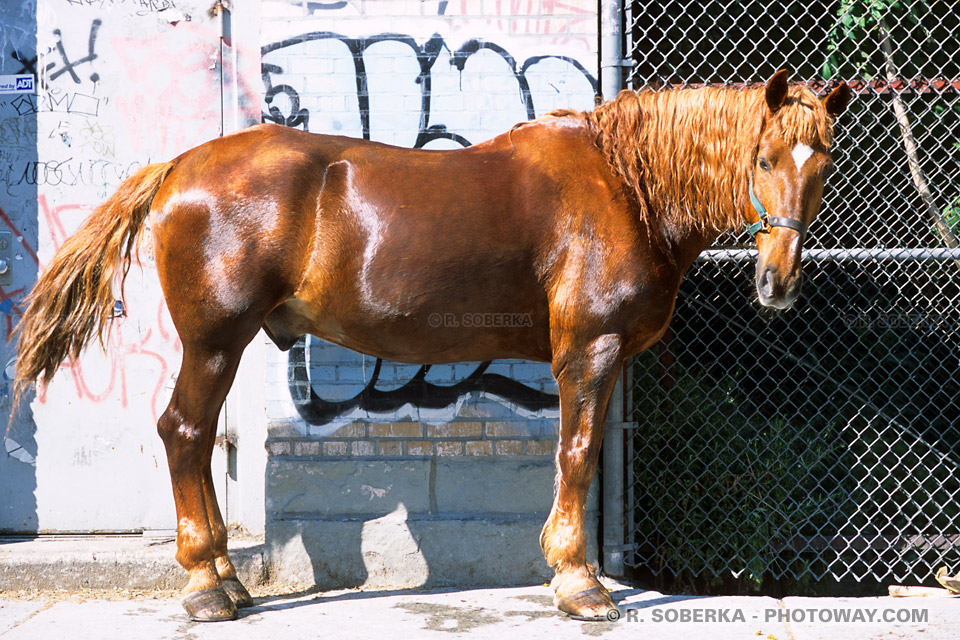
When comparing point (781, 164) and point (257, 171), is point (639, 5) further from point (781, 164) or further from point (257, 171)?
point (257, 171)

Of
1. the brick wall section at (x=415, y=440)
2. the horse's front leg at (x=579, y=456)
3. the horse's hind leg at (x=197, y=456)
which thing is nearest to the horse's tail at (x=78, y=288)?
the horse's hind leg at (x=197, y=456)

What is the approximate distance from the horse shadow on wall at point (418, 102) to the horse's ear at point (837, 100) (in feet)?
3.73

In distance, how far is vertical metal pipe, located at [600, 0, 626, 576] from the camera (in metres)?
3.88

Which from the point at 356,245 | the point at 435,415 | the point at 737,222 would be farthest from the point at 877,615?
the point at 356,245

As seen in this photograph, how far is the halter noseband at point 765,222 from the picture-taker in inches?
119

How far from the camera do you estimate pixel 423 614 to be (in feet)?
11.4

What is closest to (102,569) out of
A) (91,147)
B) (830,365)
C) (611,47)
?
(91,147)

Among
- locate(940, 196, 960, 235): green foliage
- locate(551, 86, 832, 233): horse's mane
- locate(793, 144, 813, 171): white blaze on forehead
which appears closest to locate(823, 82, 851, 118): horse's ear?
locate(551, 86, 832, 233): horse's mane

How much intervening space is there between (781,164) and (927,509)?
8.59 ft

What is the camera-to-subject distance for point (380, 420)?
3.98 m

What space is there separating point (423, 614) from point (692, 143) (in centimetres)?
226

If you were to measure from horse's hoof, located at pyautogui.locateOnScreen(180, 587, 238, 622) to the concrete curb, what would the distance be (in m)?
0.56

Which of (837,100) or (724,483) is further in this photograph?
(724,483)

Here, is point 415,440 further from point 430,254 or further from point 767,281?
point 767,281
